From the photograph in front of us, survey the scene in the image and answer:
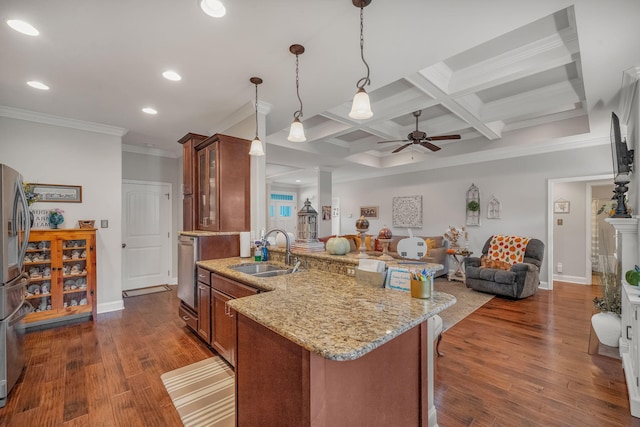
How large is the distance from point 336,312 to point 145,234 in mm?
5041

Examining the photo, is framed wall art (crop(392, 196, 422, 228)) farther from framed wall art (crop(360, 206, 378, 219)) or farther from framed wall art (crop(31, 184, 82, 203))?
framed wall art (crop(31, 184, 82, 203))

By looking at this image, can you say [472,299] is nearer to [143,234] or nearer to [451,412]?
[451,412]

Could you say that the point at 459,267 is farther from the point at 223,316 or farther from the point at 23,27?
the point at 23,27

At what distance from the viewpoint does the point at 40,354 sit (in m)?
2.72

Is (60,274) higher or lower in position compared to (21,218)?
lower

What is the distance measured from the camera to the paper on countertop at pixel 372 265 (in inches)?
70.3

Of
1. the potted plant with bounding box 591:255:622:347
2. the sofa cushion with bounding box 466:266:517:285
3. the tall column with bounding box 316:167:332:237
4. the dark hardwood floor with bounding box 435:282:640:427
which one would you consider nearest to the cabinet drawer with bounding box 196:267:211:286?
the dark hardwood floor with bounding box 435:282:640:427

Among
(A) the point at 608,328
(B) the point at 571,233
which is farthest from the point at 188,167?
(B) the point at 571,233

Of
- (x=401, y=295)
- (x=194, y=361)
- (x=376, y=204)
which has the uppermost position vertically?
(x=376, y=204)

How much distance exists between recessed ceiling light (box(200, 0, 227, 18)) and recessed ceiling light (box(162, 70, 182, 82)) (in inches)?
38.5

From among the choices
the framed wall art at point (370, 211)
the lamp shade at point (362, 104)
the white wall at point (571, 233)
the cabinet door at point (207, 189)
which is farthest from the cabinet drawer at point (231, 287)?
the white wall at point (571, 233)

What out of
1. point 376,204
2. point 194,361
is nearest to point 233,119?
point 194,361

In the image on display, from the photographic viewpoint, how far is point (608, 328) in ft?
9.00

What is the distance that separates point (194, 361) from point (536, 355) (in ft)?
10.5
